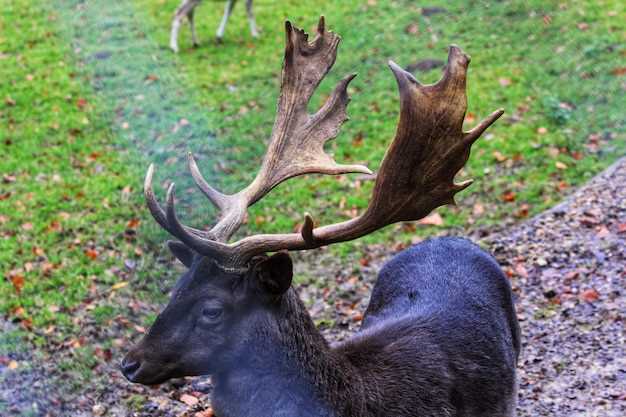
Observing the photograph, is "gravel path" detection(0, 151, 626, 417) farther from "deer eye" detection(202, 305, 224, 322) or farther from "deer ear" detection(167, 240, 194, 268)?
"deer eye" detection(202, 305, 224, 322)

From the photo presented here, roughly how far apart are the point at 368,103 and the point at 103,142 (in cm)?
337

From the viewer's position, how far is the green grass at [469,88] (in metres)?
8.41

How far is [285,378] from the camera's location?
11.1 ft

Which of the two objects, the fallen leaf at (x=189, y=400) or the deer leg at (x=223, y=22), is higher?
the fallen leaf at (x=189, y=400)

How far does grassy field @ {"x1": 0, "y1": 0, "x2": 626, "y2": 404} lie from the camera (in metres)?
7.24

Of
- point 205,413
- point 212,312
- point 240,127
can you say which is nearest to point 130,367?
point 212,312

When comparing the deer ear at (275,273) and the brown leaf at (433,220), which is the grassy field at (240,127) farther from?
the deer ear at (275,273)

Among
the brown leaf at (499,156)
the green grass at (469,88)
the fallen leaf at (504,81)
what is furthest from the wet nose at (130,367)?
the fallen leaf at (504,81)

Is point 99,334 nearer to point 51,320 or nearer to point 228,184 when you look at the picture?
point 51,320

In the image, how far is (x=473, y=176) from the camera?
8625 mm

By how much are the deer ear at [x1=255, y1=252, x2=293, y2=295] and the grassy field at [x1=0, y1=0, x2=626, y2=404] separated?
2940 millimetres

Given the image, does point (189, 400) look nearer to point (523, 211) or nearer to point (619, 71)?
point (523, 211)

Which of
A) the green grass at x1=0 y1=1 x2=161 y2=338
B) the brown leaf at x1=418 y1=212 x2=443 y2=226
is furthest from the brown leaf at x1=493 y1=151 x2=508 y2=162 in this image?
Result: the green grass at x1=0 y1=1 x2=161 y2=338

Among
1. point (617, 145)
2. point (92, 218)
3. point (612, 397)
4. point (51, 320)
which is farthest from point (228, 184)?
point (612, 397)
